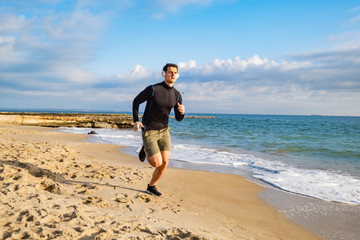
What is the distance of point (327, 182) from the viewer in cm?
716

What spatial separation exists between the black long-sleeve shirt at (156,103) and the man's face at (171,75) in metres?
0.12

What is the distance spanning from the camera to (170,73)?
15.1 ft

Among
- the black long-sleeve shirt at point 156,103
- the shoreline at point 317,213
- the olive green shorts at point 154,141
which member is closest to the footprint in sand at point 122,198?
the olive green shorts at point 154,141

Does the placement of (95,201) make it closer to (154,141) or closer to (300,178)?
(154,141)

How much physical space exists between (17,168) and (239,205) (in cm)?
454

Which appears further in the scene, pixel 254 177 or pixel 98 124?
pixel 98 124

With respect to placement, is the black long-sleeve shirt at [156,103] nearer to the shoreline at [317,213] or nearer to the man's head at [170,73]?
the man's head at [170,73]

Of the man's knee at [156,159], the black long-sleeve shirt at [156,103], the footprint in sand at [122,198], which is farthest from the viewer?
the man's knee at [156,159]

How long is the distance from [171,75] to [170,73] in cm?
4

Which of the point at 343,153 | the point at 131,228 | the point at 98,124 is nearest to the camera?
the point at 131,228

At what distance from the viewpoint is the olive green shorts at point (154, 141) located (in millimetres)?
4652

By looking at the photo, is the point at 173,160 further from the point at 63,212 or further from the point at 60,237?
the point at 60,237

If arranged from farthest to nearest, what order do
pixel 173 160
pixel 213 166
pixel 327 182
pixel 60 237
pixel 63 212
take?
pixel 173 160, pixel 213 166, pixel 327 182, pixel 63 212, pixel 60 237

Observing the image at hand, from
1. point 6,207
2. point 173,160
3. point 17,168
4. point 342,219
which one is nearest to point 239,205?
point 342,219
